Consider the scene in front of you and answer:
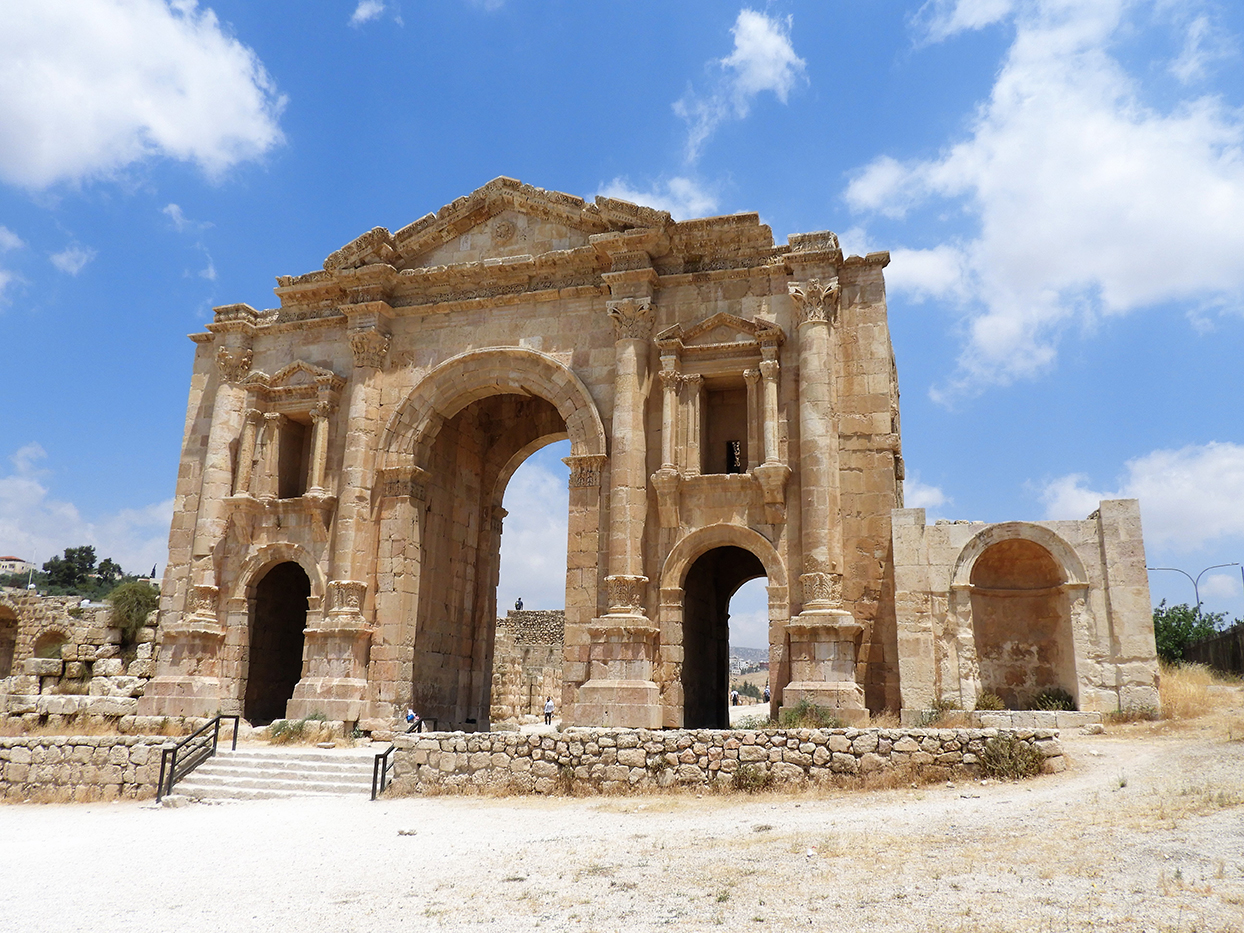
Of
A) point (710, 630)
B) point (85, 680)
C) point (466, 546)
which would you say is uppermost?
point (466, 546)

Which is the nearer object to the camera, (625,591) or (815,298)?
(625,591)

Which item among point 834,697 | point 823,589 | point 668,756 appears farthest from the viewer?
point 823,589

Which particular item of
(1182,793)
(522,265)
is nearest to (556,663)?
(522,265)

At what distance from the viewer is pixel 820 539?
15117mm

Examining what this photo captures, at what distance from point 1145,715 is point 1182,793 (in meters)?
5.01

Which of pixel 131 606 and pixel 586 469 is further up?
pixel 586 469

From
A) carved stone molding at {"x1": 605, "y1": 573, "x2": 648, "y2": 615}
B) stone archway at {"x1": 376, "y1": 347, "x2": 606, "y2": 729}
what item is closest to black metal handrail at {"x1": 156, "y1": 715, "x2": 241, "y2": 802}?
stone archway at {"x1": 376, "y1": 347, "x2": 606, "y2": 729}

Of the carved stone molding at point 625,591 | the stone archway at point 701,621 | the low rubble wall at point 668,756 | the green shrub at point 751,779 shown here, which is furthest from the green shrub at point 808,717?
the carved stone molding at point 625,591

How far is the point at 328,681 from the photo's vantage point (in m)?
16.9

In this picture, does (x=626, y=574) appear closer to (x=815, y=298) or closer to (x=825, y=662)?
(x=825, y=662)

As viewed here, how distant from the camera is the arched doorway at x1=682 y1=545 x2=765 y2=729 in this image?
1698 cm

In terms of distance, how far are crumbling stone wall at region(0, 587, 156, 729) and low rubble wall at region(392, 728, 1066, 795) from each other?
879 centimetres

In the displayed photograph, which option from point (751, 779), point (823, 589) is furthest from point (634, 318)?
point (751, 779)

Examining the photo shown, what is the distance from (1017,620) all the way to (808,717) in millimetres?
3929
